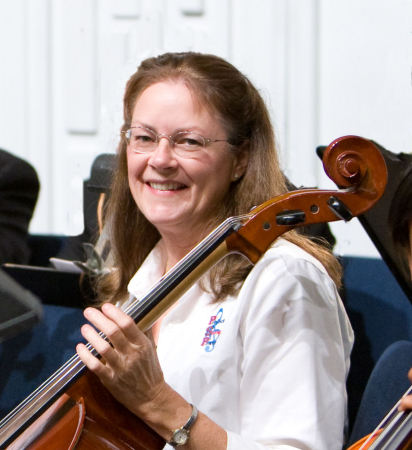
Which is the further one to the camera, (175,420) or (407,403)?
(175,420)

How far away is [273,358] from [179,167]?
1.10 ft

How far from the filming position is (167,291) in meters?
0.90

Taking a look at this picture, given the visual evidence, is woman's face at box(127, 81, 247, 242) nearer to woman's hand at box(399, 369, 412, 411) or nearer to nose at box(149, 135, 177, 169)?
nose at box(149, 135, 177, 169)

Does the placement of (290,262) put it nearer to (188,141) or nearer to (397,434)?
(188,141)

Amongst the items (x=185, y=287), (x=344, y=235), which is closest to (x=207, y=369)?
(x=185, y=287)

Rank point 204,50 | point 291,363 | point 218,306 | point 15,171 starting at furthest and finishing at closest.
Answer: point 204,50, point 15,171, point 218,306, point 291,363

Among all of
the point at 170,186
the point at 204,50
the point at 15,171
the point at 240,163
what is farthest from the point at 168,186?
the point at 204,50

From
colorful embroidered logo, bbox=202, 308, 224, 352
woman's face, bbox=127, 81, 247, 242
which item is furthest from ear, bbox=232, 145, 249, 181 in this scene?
colorful embroidered logo, bbox=202, 308, 224, 352

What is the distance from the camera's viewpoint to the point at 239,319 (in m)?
1.04

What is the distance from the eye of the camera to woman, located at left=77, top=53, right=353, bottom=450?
0.90m

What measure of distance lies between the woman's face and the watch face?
14.7 inches

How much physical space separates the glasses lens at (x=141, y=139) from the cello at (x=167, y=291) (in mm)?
286

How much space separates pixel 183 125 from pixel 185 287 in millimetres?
315

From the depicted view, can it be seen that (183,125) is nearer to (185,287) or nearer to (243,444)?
(185,287)
